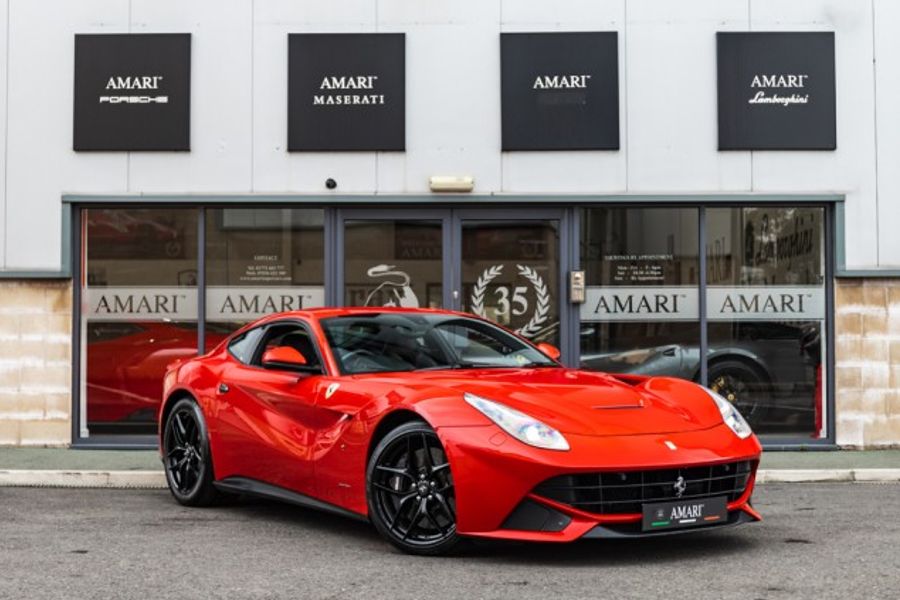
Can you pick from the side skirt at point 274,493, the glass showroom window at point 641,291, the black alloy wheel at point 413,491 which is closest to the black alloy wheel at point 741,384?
the glass showroom window at point 641,291

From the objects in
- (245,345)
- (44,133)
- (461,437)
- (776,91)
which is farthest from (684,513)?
(44,133)

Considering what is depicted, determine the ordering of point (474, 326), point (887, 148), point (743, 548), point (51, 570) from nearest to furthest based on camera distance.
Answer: point (51, 570) < point (743, 548) < point (474, 326) < point (887, 148)

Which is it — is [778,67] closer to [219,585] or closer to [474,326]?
[474,326]

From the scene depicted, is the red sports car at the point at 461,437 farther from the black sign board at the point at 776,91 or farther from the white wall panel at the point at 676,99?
the black sign board at the point at 776,91

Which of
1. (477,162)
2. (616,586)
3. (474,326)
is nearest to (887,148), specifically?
(477,162)

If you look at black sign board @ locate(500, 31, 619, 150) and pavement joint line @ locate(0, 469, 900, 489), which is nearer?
pavement joint line @ locate(0, 469, 900, 489)

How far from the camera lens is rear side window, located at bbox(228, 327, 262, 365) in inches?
310

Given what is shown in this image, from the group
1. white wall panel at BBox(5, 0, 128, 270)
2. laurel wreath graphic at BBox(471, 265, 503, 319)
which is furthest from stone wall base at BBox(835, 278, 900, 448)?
white wall panel at BBox(5, 0, 128, 270)

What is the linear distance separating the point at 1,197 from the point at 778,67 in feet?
25.8

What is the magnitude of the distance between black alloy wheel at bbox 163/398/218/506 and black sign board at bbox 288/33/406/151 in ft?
15.2

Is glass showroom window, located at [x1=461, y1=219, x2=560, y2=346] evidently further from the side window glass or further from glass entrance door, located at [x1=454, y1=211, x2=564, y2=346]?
the side window glass

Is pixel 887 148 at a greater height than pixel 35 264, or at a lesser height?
greater

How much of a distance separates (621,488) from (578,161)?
6.98 meters

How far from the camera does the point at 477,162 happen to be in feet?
40.2
